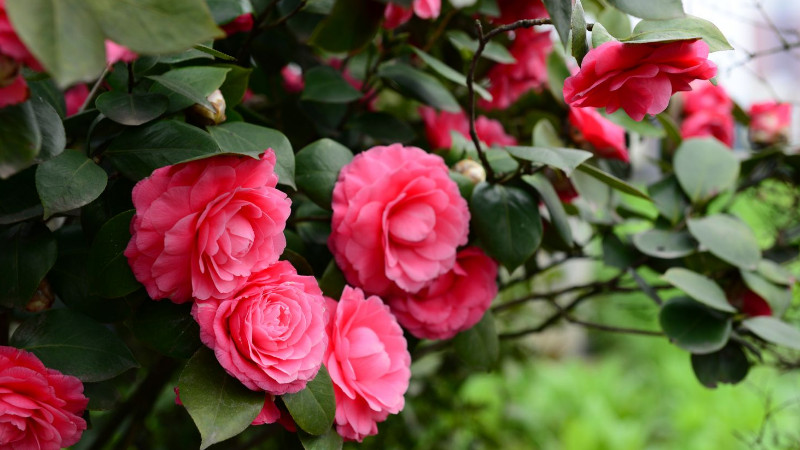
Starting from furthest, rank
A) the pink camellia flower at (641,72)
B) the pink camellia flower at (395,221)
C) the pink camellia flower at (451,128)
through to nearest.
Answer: the pink camellia flower at (451,128), the pink camellia flower at (395,221), the pink camellia flower at (641,72)

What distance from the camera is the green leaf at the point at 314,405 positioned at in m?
0.41

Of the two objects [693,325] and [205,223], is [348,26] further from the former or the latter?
[693,325]

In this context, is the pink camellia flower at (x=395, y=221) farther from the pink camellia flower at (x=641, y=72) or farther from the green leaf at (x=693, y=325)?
the green leaf at (x=693, y=325)

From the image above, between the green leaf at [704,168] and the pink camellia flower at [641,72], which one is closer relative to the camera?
the pink camellia flower at [641,72]

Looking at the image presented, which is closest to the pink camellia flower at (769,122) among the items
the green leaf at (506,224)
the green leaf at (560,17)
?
the green leaf at (506,224)

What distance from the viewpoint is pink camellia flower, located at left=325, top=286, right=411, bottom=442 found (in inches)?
17.3

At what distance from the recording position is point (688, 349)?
0.60 m

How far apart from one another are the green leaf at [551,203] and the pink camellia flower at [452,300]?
0.20 feet

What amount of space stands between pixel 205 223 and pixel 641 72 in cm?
25

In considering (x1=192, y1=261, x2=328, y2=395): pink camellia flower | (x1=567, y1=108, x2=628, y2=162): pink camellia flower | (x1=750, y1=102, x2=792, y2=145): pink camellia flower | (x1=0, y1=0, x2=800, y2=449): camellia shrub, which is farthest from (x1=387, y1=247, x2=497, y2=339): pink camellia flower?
(x1=750, y1=102, x2=792, y2=145): pink camellia flower

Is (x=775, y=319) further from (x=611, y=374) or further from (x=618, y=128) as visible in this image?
(x=611, y=374)

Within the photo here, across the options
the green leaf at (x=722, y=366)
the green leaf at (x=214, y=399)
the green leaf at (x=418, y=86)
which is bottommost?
the green leaf at (x=722, y=366)

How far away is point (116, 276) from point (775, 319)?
1.86 feet

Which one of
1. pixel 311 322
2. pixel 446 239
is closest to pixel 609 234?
pixel 446 239
